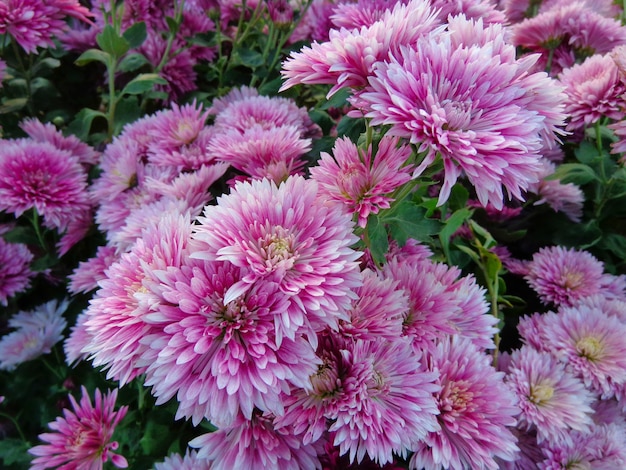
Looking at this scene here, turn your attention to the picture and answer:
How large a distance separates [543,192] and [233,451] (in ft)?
2.20

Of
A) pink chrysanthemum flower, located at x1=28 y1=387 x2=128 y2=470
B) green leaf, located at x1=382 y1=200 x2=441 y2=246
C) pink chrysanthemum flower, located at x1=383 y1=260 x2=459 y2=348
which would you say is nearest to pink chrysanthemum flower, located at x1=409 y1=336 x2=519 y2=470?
pink chrysanthemum flower, located at x1=383 y1=260 x2=459 y2=348

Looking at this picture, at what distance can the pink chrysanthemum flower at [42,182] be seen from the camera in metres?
0.74

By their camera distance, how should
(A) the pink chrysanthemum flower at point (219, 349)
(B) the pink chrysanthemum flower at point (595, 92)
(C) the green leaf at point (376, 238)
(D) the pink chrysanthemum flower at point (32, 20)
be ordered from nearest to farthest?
1. (A) the pink chrysanthemum flower at point (219, 349)
2. (C) the green leaf at point (376, 238)
3. (B) the pink chrysanthemum flower at point (595, 92)
4. (D) the pink chrysanthemum flower at point (32, 20)

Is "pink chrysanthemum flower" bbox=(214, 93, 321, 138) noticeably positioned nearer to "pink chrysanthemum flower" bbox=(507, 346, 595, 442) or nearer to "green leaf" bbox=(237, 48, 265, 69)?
"green leaf" bbox=(237, 48, 265, 69)

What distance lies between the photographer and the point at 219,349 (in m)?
0.37

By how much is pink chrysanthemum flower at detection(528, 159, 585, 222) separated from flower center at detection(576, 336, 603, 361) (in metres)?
0.27

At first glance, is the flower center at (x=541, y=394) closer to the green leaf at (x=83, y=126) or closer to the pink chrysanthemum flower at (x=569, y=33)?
the pink chrysanthemum flower at (x=569, y=33)

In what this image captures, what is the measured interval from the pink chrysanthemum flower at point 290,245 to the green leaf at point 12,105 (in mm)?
748

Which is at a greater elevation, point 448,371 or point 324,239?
point 324,239

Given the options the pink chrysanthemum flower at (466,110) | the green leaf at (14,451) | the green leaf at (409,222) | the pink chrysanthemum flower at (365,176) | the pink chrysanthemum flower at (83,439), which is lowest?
the green leaf at (14,451)

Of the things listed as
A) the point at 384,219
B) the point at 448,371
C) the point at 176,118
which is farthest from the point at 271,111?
the point at 448,371

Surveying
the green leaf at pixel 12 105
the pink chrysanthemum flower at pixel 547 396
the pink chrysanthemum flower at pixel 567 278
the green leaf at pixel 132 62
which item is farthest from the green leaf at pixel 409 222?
the green leaf at pixel 12 105

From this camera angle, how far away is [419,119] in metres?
0.38

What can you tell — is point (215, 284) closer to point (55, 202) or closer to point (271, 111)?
point (271, 111)
